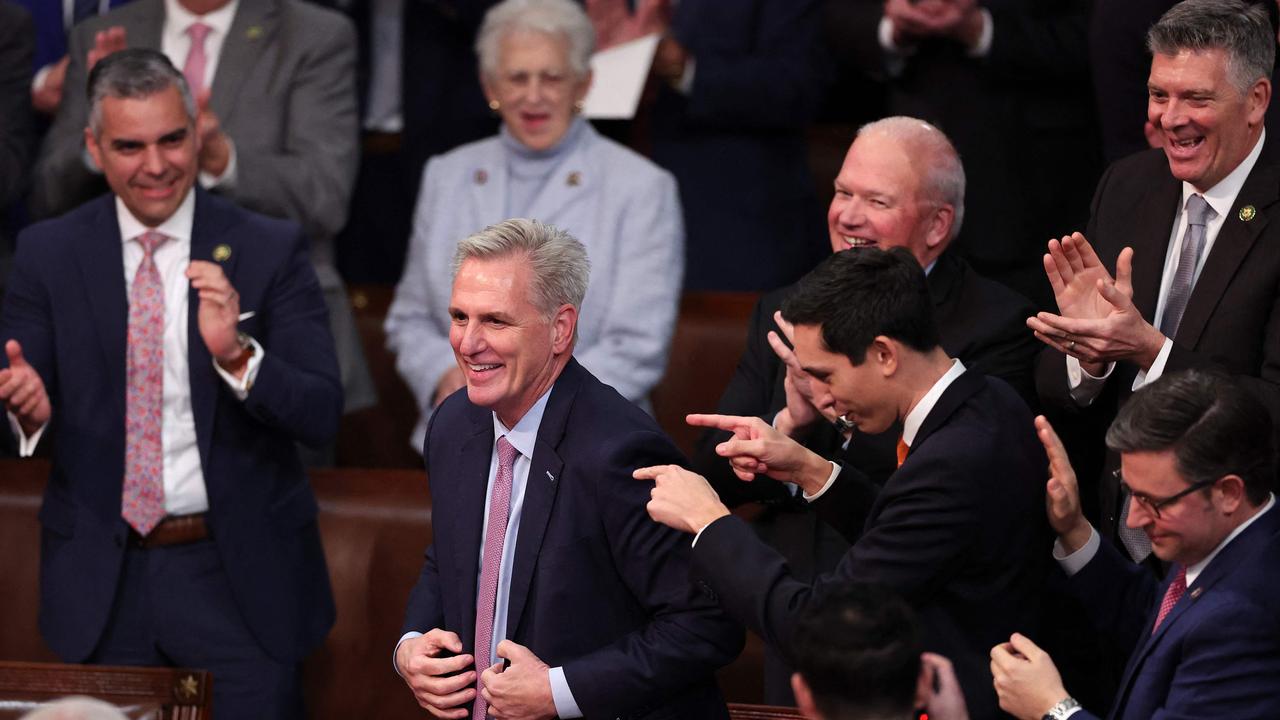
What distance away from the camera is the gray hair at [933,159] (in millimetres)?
3461

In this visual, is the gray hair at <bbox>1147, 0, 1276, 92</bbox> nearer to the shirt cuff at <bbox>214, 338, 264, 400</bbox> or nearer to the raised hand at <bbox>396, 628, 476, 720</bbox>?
the raised hand at <bbox>396, 628, 476, 720</bbox>

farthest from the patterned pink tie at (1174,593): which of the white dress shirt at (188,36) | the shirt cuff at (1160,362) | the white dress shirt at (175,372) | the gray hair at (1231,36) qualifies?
the white dress shirt at (188,36)

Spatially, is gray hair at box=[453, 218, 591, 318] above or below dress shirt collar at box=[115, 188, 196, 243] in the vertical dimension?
above

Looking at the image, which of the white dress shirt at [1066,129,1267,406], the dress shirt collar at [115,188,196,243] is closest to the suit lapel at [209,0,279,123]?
the dress shirt collar at [115,188,196,243]

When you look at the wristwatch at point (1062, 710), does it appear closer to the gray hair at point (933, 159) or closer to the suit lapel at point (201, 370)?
the gray hair at point (933, 159)

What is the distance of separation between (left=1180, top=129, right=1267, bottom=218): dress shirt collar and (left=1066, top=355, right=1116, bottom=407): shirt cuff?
0.35 metres

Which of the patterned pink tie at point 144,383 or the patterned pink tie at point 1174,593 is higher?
the patterned pink tie at point 1174,593

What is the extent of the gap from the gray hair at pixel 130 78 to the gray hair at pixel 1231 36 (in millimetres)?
2089

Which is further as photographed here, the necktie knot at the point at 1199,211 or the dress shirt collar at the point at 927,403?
the necktie knot at the point at 1199,211

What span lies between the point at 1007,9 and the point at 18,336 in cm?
260

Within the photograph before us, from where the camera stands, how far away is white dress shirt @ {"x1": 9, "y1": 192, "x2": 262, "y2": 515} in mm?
3617

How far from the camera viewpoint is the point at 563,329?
9.43ft

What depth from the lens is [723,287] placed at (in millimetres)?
4996

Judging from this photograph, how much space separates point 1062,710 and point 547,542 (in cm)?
86
